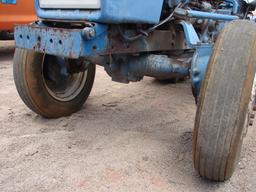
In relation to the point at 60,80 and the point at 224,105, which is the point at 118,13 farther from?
the point at 60,80

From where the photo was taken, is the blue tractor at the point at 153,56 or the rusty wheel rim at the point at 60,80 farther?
the rusty wheel rim at the point at 60,80

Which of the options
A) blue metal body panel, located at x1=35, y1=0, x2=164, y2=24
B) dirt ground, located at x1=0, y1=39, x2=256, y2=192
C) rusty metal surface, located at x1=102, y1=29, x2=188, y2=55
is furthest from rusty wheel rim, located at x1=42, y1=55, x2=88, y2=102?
rusty metal surface, located at x1=102, y1=29, x2=188, y2=55

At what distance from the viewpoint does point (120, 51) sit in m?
2.75

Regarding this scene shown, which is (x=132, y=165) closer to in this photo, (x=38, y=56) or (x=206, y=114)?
(x=206, y=114)

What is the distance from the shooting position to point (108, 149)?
2.90 metres

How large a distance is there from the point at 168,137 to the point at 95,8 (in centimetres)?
124

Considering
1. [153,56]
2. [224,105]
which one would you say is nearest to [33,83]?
[153,56]

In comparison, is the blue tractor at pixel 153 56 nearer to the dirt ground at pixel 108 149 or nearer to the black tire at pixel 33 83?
the black tire at pixel 33 83

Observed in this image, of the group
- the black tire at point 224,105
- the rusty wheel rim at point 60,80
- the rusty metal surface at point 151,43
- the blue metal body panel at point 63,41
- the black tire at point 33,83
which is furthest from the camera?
the rusty wheel rim at point 60,80

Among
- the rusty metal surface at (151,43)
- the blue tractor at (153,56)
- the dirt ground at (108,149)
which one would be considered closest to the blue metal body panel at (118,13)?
the blue tractor at (153,56)

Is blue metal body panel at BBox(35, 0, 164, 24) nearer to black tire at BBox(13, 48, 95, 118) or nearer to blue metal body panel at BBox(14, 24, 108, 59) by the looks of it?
blue metal body panel at BBox(14, 24, 108, 59)

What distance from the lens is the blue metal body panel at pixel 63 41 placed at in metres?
2.40

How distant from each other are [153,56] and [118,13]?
0.61m

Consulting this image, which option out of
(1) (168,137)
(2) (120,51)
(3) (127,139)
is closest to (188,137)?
(1) (168,137)
